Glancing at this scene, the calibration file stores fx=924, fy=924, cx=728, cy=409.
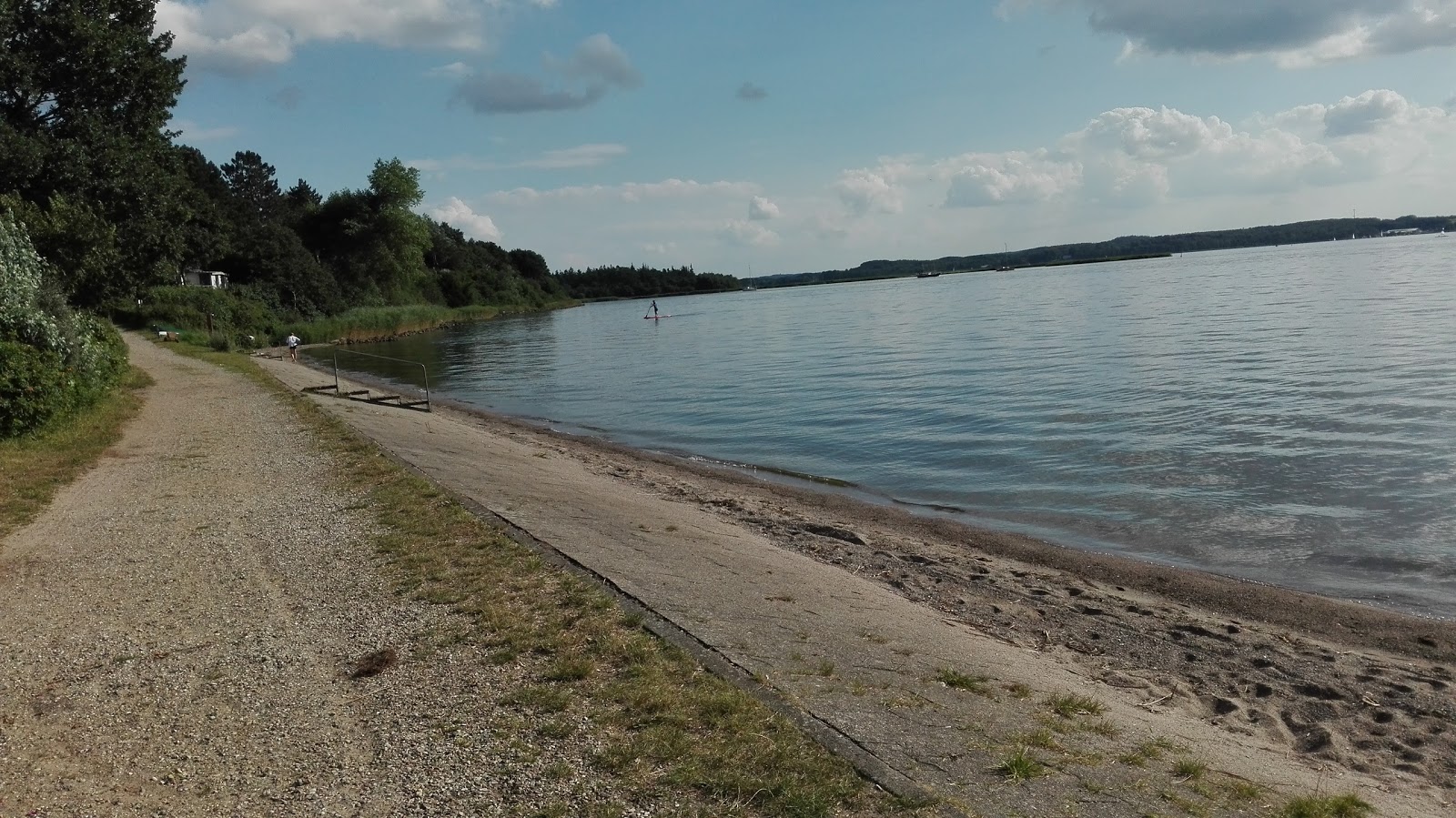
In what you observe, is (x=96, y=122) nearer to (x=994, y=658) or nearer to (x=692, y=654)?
(x=692, y=654)

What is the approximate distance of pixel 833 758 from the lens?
5.01 metres

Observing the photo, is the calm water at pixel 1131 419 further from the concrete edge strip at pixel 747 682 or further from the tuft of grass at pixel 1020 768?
the concrete edge strip at pixel 747 682

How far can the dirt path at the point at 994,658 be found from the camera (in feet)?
18.2

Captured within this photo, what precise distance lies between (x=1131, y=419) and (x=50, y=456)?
21242 mm

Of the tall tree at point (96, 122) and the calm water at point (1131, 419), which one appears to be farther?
the tall tree at point (96, 122)

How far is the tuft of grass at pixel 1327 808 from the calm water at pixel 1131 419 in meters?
5.98

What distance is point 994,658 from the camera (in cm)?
761

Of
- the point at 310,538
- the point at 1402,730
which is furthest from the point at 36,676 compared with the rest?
the point at 1402,730

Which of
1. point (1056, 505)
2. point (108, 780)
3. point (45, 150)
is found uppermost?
point (45, 150)

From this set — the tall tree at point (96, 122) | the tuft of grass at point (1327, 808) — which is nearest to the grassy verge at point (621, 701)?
the tuft of grass at point (1327, 808)

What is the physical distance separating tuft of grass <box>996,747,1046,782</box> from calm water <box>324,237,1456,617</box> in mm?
7286

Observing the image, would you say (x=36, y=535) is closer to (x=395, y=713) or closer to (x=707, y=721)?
A: (x=395, y=713)

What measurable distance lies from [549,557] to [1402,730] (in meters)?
7.09

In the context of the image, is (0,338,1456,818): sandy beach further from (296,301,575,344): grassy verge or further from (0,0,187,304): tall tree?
(296,301,575,344): grassy verge
